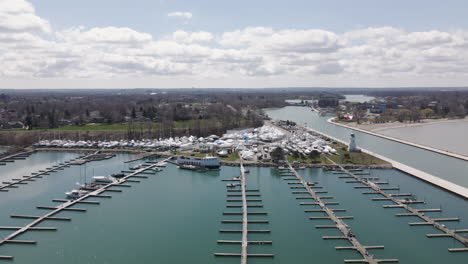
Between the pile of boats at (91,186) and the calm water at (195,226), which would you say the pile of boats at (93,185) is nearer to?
the pile of boats at (91,186)

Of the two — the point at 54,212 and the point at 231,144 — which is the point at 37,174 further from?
the point at 231,144

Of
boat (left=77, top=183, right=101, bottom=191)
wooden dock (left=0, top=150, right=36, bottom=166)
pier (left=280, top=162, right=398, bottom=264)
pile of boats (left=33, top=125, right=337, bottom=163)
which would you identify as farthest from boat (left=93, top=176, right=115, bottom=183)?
pier (left=280, top=162, right=398, bottom=264)

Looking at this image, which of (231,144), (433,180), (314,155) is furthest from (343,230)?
(231,144)

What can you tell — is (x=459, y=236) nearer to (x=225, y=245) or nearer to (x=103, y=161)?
(x=225, y=245)

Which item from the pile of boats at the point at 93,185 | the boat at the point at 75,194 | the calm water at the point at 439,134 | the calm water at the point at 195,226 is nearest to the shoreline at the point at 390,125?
the calm water at the point at 439,134

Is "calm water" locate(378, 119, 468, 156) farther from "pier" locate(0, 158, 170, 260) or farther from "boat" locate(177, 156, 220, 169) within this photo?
"pier" locate(0, 158, 170, 260)
